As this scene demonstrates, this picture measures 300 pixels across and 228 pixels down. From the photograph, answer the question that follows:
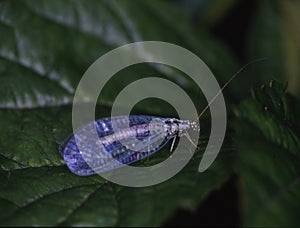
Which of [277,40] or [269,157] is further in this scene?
[277,40]

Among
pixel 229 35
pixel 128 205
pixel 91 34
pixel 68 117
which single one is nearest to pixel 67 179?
pixel 128 205

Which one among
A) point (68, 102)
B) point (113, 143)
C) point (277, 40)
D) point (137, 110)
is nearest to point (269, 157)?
point (113, 143)

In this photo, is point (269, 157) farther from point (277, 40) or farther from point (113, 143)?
point (277, 40)

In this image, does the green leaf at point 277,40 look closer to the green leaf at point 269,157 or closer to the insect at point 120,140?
the insect at point 120,140

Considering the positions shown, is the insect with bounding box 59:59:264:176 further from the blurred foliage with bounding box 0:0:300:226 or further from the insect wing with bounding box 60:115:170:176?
the blurred foliage with bounding box 0:0:300:226

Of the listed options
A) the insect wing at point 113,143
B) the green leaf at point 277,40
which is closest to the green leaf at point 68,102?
the insect wing at point 113,143

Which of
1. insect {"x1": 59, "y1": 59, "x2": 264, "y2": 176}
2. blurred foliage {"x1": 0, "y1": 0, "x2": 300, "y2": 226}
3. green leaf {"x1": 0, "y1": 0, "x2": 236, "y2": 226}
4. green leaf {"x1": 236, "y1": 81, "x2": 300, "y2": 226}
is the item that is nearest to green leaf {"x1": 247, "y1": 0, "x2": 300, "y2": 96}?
blurred foliage {"x1": 0, "y1": 0, "x2": 300, "y2": 226}
